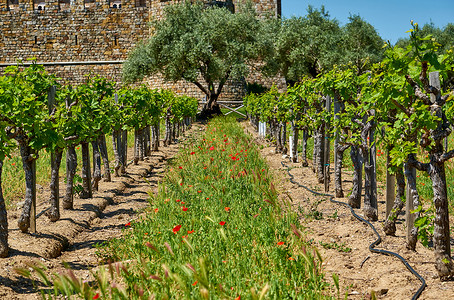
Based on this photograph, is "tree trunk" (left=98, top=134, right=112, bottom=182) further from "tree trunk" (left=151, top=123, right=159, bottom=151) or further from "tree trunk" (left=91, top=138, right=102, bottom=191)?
"tree trunk" (left=151, top=123, right=159, bottom=151)

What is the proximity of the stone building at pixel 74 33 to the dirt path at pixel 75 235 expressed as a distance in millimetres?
26435

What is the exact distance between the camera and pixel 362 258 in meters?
4.42

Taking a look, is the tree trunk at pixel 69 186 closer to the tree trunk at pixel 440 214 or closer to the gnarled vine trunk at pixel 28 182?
the gnarled vine trunk at pixel 28 182

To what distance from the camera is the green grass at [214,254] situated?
2.70 m

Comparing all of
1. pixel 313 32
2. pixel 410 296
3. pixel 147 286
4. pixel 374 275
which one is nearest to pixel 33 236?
pixel 147 286

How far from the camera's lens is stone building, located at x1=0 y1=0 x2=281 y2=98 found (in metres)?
33.9

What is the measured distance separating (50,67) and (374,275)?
111ft

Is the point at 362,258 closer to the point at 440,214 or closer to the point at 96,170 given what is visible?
the point at 440,214

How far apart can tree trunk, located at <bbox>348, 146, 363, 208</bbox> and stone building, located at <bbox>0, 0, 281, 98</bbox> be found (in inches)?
1140

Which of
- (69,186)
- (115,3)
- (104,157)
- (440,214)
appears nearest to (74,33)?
(115,3)

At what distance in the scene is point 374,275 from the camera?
13.1 feet

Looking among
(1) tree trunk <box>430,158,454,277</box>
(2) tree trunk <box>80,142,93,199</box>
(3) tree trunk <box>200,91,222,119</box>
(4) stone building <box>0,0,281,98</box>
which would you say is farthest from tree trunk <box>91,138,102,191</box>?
(4) stone building <box>0,0,281,98</box>

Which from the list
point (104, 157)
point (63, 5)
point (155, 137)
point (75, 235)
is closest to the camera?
point (75, 235)

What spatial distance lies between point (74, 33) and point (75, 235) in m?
31.0
